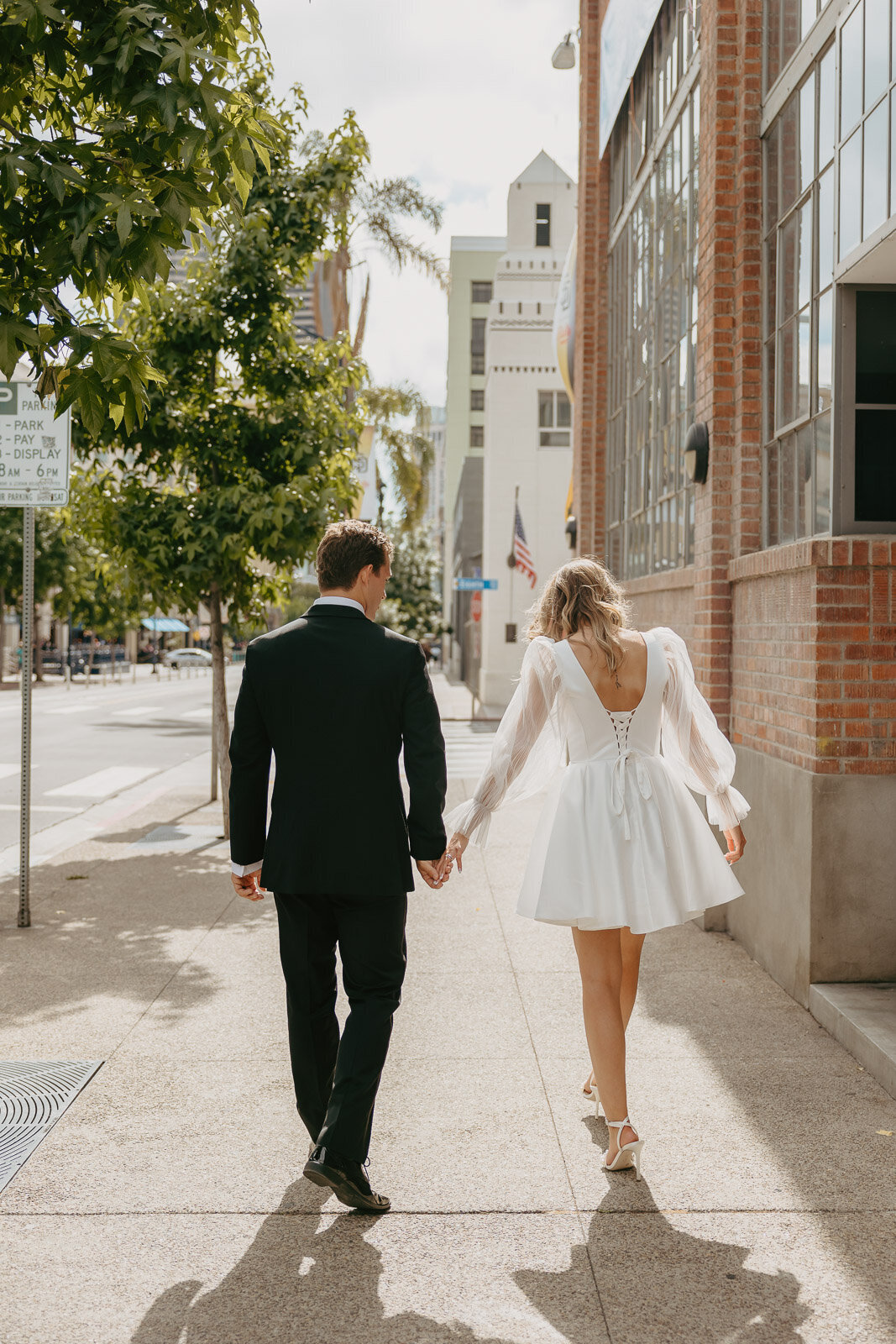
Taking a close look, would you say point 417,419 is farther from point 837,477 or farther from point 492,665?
point 837,477

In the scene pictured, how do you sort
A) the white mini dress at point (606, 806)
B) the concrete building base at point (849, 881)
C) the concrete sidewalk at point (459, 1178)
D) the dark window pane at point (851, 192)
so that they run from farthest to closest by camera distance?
the dark window pane at point (851, 192) → the concrete building base at point (849, 881) → the white mini dress at point (606, 806) → the concrete sidewalk at point (459, 1178)

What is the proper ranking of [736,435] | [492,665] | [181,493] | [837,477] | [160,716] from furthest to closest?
[492,665], [160,716], [181,493], [736,435], [837,477]

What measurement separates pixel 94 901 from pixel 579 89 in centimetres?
1172

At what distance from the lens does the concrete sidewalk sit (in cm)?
302

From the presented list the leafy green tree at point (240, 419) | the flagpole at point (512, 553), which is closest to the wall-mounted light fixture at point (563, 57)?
the leafy green tree at point (240, 419)

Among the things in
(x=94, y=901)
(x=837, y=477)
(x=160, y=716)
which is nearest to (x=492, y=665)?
(x=160, y=716)

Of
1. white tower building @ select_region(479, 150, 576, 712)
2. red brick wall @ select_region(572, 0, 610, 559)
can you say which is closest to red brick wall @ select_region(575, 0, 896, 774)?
red brick wall @ select_region(572, 0, 610, 559)

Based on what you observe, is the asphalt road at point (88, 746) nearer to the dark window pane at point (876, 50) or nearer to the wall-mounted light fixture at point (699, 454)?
the wall-mounted light fixture at point (699, 454)

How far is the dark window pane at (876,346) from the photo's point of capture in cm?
573

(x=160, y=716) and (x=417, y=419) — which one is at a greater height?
(x=417, y=419)

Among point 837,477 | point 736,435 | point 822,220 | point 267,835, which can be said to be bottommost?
point 267,835

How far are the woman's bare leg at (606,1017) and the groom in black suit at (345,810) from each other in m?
0.61

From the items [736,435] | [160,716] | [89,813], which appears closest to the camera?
[736,435]

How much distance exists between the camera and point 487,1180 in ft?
12.4
